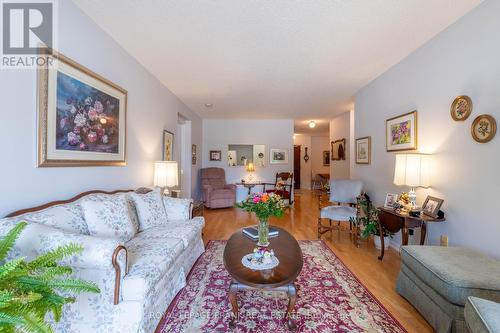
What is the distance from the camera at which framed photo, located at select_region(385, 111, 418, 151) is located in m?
2.67

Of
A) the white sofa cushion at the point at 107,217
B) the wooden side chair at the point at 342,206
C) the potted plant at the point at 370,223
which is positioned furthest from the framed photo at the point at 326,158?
the white sofa cushion at the point at 107,217

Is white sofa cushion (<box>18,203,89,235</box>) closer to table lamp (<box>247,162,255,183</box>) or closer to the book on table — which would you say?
the book on table

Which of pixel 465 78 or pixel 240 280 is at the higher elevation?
pixel 465 78

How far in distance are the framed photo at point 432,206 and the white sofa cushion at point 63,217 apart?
3191mm

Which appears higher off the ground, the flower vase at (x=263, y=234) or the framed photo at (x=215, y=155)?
the framed photo at (x=215, y=155)

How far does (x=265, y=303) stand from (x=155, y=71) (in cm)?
321

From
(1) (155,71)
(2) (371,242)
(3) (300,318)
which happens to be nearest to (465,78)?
(2) (371,242)

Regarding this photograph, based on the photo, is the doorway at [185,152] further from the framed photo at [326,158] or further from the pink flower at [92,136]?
the framed photo at [326,158]

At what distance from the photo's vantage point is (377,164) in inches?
134

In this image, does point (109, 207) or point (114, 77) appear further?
point (114, 77)

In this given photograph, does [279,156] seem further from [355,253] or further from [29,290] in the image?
[29,290]

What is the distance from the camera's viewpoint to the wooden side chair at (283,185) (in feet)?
19.0

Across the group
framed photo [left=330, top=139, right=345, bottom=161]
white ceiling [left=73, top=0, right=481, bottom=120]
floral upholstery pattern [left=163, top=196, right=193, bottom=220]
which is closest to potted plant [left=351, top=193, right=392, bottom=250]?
white ceiling [left=73, top=0, right=481, bottom=120]

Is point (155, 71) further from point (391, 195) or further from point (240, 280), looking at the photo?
point (391, 195)
